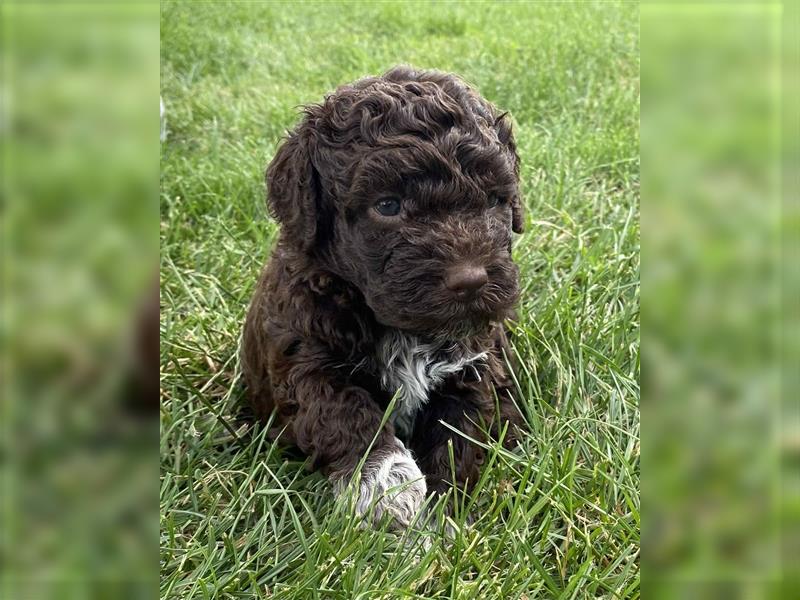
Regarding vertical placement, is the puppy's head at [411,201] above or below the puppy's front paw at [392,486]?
above

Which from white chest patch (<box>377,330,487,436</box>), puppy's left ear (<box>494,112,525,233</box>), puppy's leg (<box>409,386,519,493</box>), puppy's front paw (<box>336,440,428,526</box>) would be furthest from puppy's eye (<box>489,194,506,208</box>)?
puppy's front paw (<box>336,440,428,526</box>)

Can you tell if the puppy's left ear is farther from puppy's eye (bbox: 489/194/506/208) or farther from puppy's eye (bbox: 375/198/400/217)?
puppy's eye (bbox: 375/198/400/217)

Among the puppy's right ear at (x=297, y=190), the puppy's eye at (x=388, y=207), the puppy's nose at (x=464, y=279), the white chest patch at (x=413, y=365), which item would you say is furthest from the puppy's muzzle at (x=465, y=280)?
the puppy's right ear at (x=297, y=190)

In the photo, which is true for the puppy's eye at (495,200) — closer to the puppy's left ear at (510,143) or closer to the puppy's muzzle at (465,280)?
the puppy's left ear at (510,143)

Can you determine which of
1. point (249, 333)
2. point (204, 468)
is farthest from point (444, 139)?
point (204, 468)

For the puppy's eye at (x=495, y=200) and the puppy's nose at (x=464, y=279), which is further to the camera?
the puppy's eye at (x=495, y=200)

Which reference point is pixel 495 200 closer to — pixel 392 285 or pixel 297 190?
pixel 392 285
